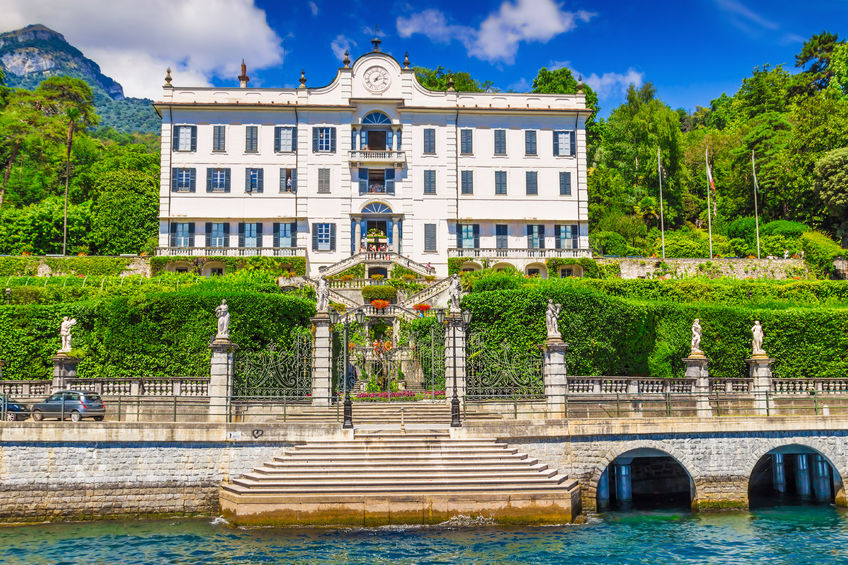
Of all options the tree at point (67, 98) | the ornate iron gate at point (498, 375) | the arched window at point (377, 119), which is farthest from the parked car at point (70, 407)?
the tree at point (67, 98)

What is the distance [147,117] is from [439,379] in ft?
606

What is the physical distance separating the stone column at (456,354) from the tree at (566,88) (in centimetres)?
4433

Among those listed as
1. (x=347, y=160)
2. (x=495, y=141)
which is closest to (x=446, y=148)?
(x=495, y=141)

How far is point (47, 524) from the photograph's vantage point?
21.0 meters

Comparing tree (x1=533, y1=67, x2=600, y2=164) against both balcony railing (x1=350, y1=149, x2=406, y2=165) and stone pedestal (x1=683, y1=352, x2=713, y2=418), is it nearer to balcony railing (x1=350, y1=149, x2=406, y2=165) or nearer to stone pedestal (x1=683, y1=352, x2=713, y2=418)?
balcony railing (x1=350, y1=149, x2=406, y2=165)

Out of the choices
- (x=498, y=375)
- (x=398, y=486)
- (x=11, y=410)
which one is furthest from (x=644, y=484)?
(x=11, y=410)

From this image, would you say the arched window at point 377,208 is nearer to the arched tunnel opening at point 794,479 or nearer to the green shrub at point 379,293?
the green shrub at point 379,293

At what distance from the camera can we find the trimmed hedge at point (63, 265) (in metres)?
44.6

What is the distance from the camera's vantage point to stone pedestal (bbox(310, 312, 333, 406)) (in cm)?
2455

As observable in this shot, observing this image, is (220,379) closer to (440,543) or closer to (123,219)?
(440,543)

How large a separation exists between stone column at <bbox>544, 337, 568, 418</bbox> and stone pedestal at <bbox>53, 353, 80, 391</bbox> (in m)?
15.6

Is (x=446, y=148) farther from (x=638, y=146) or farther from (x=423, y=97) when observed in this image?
(x=638, y=146)

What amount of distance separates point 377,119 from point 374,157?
282 cm

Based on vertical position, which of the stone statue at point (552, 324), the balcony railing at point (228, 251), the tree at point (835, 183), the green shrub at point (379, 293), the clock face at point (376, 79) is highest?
the clock face at point (376, 79)
